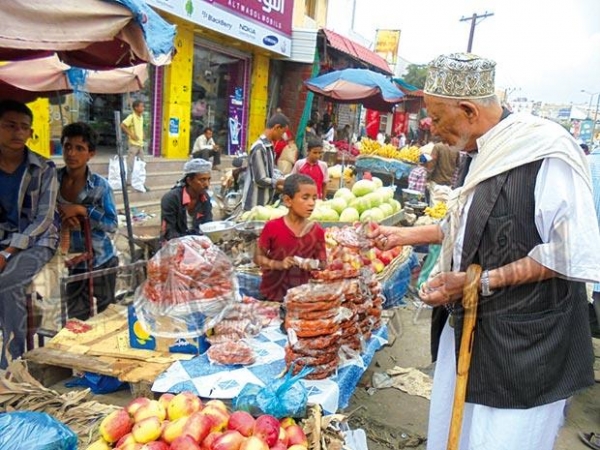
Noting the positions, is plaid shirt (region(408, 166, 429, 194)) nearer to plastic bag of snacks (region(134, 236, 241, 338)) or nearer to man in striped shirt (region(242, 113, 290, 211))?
man in striped shirt (region(242, 113, 290, 211))

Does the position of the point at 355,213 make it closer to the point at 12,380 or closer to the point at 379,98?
the point at 12,380

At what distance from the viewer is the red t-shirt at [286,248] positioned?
3.24 m

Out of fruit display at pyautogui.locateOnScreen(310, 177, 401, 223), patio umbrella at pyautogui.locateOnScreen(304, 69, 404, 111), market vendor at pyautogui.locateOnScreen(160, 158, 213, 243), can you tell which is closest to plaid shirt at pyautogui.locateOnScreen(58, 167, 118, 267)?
market vendor at pyautogui.locateOnScreen(160, 158, 213, 243)

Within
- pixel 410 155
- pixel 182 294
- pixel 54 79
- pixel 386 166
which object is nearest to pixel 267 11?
pixel 410 155

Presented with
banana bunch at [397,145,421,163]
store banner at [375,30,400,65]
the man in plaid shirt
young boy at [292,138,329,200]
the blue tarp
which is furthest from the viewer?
store banner at [375,30,400,65]

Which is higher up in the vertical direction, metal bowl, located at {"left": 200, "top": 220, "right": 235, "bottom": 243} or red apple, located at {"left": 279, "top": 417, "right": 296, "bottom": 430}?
metal bowl, located at {"left": 200, "top": 220, "right": 235, "bottom": 243}

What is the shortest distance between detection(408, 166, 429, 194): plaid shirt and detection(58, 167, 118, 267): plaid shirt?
248 inches

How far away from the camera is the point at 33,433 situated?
5.28ft

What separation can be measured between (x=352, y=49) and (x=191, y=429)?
15.9 meters

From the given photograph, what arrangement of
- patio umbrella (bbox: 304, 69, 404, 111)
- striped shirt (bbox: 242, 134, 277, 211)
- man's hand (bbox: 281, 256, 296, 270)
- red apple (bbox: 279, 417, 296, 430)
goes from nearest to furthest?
red apple (bbox: 279, 417, 296, 430) < man's hand (bbox: 281, 256, 296, 270) < striped shirt (bbox: 242, 134, 277, 211) < patio umbrella (bbox: 304, 69, 404, 111)

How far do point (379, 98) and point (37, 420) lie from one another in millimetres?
9700

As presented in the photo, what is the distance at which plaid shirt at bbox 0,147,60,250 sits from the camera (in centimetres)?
315

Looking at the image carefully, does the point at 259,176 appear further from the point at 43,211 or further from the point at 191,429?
Answer: the point at 191,429

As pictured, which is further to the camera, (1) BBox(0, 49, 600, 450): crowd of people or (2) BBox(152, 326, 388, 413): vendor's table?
(2) BBox(152, 326, 388, 413): vendor's table
